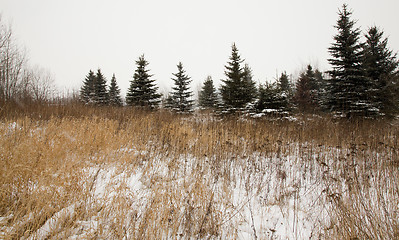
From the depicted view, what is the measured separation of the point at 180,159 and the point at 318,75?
33236 millimetres

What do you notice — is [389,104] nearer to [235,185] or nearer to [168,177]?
[235,185]

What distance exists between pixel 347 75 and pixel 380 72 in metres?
2.73

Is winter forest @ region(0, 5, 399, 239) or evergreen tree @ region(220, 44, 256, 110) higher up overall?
evergreen tree @ region(220, 44, 256, 110)

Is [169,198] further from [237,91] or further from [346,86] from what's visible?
[346,86]

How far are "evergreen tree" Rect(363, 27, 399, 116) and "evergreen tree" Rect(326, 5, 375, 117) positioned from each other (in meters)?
0.40

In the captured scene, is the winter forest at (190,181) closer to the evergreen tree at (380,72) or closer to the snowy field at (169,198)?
the snowy field at (169,198)

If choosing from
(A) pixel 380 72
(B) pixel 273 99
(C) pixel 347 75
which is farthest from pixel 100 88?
(A) pixel 380 72

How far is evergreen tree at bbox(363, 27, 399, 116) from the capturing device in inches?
349

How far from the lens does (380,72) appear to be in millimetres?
10141

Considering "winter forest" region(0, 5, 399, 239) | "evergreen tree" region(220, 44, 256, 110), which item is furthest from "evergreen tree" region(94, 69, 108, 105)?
"evergreen tree" region(220, 44, 256, 110)

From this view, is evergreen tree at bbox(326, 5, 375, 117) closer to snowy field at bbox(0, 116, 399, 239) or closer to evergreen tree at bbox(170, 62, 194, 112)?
snowy field at bbox(0, 116, 399, 239)

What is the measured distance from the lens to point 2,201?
194cm

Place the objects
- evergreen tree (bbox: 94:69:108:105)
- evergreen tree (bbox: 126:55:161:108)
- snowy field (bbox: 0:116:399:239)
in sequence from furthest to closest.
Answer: evergreen tree (bbox: 94:69:108:105) < evergreen tree (bbox: 126:55:161:108) < snowy field (bbox: 0:116:399:239)

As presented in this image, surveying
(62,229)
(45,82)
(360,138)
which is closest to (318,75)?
(360,138)
